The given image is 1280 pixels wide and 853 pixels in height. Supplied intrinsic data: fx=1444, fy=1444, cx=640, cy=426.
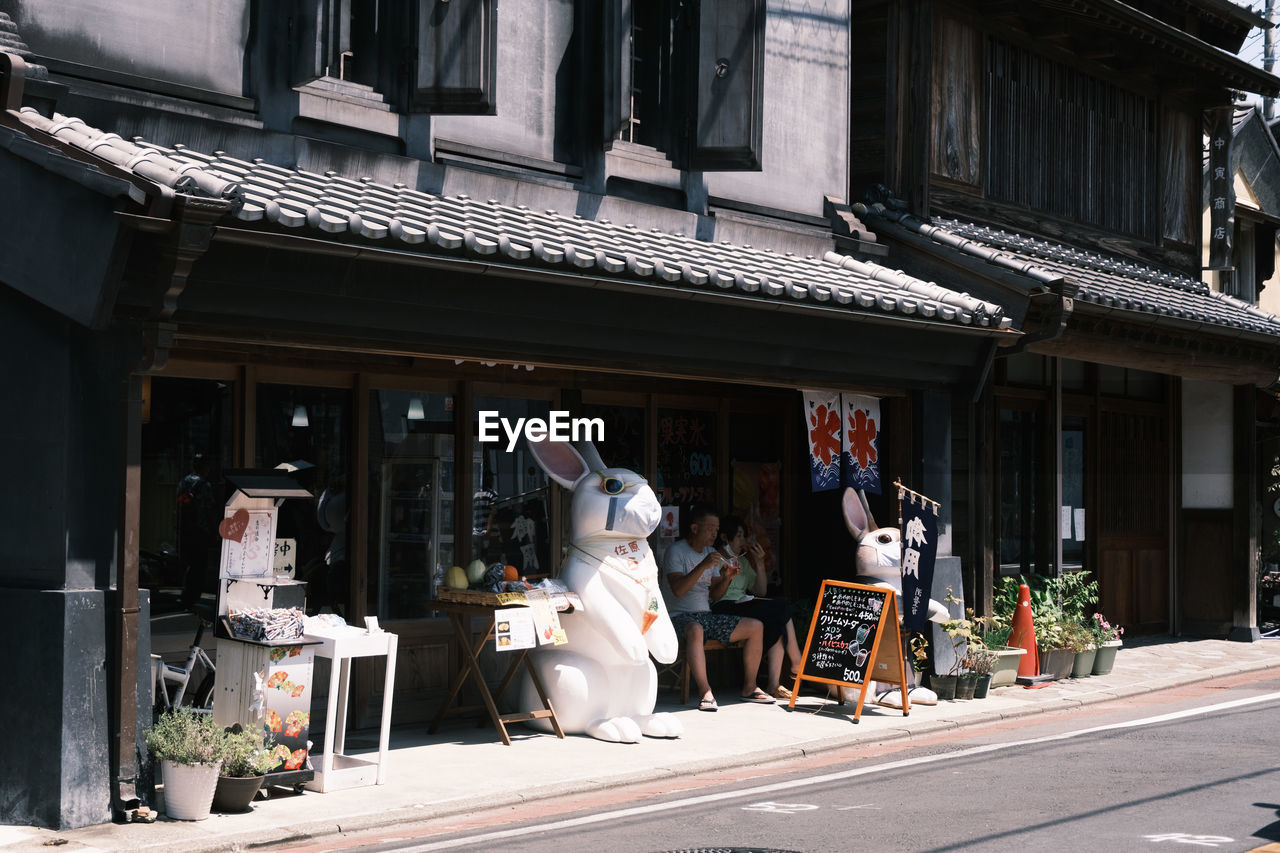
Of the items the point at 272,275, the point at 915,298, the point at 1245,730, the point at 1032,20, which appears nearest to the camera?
the point at 272,275

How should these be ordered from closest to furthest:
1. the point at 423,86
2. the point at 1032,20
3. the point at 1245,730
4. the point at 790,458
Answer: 1. the point at 423,86
2. the point at 1245,730
3. the point at 790,458
4. the point at 1032,20

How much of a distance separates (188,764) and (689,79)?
7378mm

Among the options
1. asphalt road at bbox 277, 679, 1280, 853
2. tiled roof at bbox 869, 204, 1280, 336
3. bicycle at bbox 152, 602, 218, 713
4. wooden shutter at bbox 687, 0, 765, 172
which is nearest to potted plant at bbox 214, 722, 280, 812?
asphalt road at bbox 277, 679, 1280, 853

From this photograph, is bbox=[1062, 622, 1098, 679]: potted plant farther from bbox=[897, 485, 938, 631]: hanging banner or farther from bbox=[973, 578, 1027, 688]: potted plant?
bbox=[897, 485, 938, 631]: hanging banner

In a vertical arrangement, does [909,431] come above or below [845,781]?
above

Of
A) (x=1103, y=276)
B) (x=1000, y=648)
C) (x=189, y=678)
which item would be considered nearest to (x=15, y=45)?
(x=189, y=678)

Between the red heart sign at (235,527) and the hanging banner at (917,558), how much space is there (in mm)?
6011

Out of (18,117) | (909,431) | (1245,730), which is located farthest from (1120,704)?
(18,117)

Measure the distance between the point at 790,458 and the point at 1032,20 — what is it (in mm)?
6153

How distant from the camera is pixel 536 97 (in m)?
11.7

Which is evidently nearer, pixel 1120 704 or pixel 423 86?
pixel 423 86

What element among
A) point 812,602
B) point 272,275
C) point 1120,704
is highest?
point 272,275

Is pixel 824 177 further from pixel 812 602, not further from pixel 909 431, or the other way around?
pixel 812 602

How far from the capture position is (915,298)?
12.3 meters
